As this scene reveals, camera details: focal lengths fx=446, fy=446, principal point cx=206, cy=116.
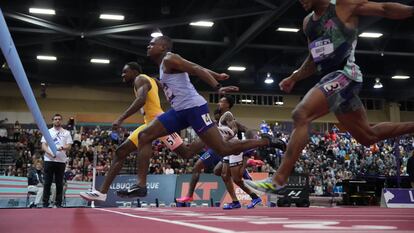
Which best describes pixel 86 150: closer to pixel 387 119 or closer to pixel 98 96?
pixel 98 96

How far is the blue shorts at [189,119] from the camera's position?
4730 millimetres

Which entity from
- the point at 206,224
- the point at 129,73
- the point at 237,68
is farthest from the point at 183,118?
the point at 237,68

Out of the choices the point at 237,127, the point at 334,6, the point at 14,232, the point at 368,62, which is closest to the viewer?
the point at 14,232

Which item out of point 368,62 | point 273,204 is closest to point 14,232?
point 273,204

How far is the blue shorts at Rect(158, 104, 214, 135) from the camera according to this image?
15.5ft

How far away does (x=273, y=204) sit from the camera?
1182cm

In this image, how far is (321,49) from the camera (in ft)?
12.6

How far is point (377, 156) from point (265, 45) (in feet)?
25.2

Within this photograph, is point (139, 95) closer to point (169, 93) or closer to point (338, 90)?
point (169, 93)

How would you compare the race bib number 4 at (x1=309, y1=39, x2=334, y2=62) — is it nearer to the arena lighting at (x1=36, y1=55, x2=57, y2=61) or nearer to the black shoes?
the black shoes

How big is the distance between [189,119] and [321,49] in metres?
1.65

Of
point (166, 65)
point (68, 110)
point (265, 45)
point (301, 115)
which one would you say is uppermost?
point (265, 45)

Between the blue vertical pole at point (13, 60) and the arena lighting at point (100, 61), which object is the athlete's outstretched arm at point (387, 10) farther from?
the arena lighting at point (100, 61)

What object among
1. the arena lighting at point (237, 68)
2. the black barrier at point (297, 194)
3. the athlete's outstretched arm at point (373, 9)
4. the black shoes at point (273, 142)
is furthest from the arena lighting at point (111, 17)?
the athlete's outstretched arm at point (373, 9)
